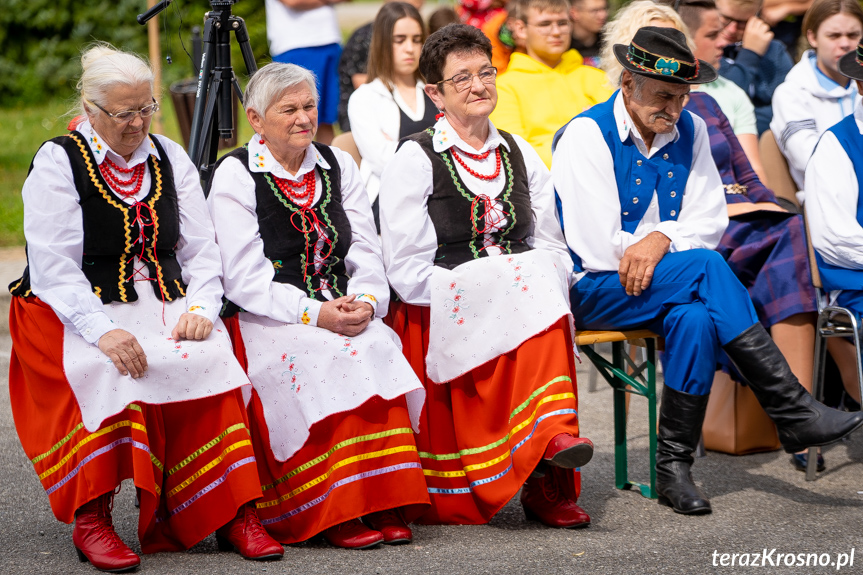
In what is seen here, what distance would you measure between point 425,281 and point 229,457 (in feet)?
3.05

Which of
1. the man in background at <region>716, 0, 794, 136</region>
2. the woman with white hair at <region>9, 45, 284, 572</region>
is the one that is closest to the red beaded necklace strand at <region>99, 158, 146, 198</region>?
the woman with white hair at <region>9, 45, 284, 572</region>

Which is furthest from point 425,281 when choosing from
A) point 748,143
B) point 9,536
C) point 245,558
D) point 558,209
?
point 748,143

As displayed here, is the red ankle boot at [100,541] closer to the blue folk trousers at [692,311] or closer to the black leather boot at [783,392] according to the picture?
the blue folk trousers at [692,311]

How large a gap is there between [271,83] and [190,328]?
35.2 inches

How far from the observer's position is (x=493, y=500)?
12.2ft

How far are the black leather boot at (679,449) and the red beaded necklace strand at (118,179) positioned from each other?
1999 mm

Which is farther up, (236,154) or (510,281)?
(236,154)

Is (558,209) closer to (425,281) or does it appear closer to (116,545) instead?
(425,281)

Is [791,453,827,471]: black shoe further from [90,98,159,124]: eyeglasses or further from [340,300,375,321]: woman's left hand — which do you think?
[90,98,159,124]: eyeglasses

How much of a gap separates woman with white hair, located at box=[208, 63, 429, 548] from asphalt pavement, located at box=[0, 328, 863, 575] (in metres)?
0.18

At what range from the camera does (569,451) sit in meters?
3.34

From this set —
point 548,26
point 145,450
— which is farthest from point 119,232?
point 548,26

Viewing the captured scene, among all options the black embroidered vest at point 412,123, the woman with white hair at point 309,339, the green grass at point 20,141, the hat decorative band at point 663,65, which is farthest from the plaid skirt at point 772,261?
the green grass at point 20,141

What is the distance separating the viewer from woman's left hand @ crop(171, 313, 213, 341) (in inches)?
136
